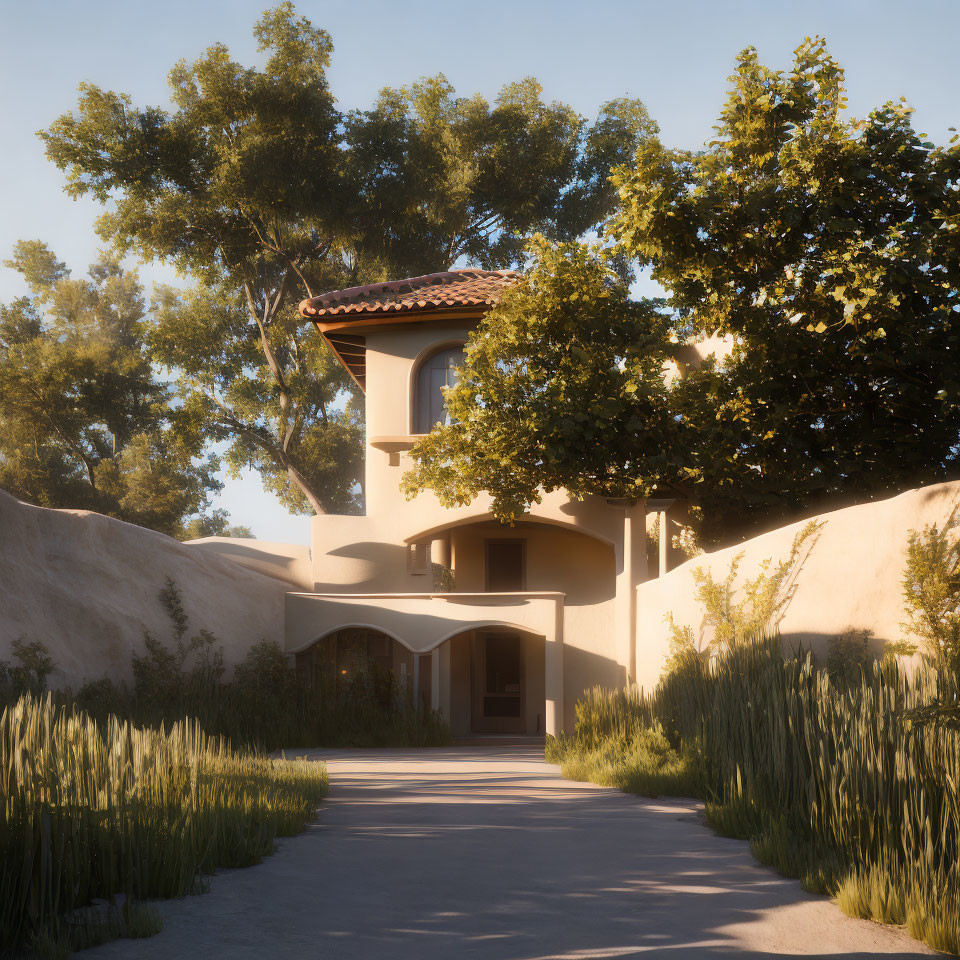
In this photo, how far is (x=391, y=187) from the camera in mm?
30281

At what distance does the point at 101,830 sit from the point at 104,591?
38.7ft

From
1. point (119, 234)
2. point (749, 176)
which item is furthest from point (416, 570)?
point (119, 234)

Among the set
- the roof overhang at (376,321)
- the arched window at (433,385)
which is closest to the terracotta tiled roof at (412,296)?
the roof overhang at (376,321)

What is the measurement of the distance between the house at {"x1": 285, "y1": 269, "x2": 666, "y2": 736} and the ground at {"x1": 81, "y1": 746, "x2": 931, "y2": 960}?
8835 millimetres

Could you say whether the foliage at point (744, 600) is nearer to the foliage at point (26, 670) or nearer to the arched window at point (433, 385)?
the arched window at point (433, 385)

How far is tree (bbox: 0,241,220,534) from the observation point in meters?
32.2

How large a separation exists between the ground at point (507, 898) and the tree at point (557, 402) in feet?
26.4

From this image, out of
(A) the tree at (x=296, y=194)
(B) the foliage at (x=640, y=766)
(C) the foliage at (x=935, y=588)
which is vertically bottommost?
(B) the foliage at (x=640, y=766)

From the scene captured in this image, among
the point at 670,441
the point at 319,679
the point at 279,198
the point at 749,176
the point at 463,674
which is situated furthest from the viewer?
the point at 279,198

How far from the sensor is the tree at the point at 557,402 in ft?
53.5

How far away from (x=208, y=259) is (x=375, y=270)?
5340 mm

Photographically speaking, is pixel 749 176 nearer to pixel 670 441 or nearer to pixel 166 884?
pixel 670 441

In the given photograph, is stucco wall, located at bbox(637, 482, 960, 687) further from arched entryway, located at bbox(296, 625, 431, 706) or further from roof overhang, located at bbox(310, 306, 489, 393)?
roof overhang, located at bbox(310, 306, 489, 393)

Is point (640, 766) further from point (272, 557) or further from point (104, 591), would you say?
point (272, 557)
